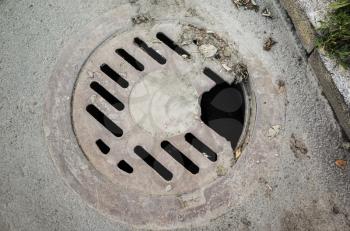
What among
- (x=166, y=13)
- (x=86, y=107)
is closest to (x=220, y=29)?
(x=166, y=13)

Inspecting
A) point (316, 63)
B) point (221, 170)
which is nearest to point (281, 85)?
point (316, 63)

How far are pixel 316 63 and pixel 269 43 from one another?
25 cm

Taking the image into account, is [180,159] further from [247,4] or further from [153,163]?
[247,4]

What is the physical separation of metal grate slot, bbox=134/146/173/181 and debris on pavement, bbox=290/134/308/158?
61cm

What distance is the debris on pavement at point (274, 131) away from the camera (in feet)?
6.15

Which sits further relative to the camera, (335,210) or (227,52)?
(227,52)

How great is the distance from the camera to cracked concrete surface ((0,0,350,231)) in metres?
1.79

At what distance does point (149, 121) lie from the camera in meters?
1.89

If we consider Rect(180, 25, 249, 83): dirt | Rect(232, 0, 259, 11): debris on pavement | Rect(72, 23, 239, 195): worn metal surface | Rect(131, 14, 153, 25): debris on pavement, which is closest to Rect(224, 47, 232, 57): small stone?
Rect(180, 25, 249, 83): dirt

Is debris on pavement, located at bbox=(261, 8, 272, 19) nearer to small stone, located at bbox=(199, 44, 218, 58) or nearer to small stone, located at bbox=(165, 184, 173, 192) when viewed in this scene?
small stone, located at bbox=(199, 44, 218, 58)

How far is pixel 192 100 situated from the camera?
75.7 inches

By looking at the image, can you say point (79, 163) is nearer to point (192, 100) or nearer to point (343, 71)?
point (192, 100)

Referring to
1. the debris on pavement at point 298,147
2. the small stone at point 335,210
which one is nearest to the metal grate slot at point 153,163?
the debris on pavement at point 298,147

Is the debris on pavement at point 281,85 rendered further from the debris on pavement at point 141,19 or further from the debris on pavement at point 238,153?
the debris on pavement at point 141,19
